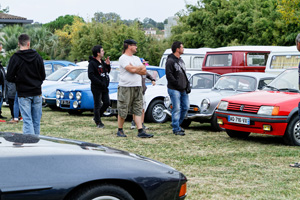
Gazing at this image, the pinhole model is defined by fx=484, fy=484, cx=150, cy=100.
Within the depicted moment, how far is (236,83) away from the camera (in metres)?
11.2

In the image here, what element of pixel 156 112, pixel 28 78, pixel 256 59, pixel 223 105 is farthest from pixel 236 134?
pixel 256 59

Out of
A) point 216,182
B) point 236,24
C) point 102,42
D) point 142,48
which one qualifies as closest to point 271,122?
point 216,182

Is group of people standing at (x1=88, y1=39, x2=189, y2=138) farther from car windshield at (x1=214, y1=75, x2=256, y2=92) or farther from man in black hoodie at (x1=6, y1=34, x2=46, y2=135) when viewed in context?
man in black hoodie at (x1=6, y1=34, x2=46, y2=135)

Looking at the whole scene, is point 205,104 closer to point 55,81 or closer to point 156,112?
point 156,112

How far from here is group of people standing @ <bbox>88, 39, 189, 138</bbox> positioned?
9.27 metres

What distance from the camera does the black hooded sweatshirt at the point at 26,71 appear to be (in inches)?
290

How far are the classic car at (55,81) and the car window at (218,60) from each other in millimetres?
4976

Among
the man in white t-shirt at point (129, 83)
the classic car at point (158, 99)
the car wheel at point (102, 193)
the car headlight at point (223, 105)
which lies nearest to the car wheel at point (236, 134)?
the car headlight at point (223, 105)

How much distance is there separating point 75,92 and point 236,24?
2142 centimetres

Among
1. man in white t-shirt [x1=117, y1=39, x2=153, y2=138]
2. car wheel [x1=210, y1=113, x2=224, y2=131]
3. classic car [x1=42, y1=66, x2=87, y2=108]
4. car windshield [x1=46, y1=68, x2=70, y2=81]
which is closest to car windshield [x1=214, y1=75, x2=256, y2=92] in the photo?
car wheel [x1=210, y1=113, x2=224, y2=131]

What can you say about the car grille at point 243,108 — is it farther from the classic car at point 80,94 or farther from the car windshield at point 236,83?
the classic car at point 80,94

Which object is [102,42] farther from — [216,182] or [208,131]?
[216,182]

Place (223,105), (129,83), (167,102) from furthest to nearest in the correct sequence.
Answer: (167,102), (223,105), (129,83)

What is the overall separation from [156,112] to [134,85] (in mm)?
3193
